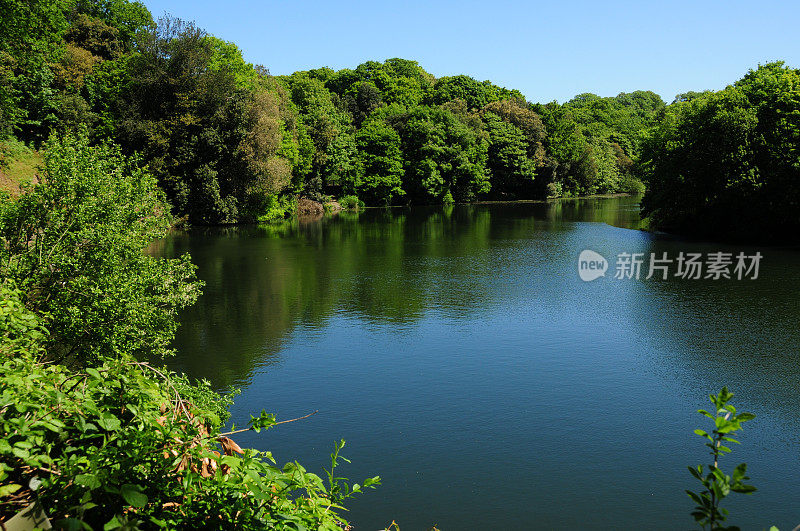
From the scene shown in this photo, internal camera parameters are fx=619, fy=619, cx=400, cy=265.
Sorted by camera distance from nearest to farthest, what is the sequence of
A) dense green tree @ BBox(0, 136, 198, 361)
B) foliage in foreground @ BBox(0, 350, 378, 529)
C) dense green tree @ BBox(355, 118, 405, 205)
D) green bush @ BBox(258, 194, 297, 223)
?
foliage in foreground @ BBox(0, 350, 378, 529) → dense green tree @ BBox(0, 136, 198, 361) → green bush @ BBox(258, 194, 297, 223) → dense green tree @ BBox(355, 118, 405, 205)

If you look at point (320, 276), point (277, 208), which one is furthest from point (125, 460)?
point (277, 208)

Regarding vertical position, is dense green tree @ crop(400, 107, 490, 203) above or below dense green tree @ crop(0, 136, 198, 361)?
above

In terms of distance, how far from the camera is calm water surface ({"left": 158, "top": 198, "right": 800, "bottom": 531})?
8867 mm

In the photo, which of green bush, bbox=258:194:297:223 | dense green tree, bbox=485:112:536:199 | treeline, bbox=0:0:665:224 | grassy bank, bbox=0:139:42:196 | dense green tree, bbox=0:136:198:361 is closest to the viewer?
dense green tree, bbox=0:136:198:361

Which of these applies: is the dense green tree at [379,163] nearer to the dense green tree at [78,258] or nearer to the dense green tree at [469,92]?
the dense green tree at [469,92]

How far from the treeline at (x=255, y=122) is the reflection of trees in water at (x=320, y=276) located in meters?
5.34

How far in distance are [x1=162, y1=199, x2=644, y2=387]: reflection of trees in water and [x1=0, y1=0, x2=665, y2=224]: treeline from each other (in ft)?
17.5

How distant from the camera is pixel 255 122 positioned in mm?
40344

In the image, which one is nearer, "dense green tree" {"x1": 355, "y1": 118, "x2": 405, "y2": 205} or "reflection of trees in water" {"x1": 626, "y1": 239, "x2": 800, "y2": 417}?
"reflection of trees in water" {"x1": 626, "y1": 239, "x2": 800, "y2": 417}

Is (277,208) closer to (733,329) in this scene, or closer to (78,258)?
(733,329)

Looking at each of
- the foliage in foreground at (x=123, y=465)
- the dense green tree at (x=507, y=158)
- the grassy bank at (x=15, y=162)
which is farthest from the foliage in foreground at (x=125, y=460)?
the dense green tree at (x=507, y=158)

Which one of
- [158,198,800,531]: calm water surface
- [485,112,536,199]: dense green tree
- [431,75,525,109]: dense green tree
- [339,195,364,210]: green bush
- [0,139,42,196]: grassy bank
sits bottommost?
[158,198,800,531]: calm water surface

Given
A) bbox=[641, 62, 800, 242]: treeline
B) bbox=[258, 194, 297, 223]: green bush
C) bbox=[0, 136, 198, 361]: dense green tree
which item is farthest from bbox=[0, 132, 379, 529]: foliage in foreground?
bbox=[258, 194, 297, 223]: green bush

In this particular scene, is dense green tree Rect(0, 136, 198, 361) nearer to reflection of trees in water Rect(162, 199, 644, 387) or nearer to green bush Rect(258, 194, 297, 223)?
reflection of trees in water Rect(162, 199, 644, 387)
